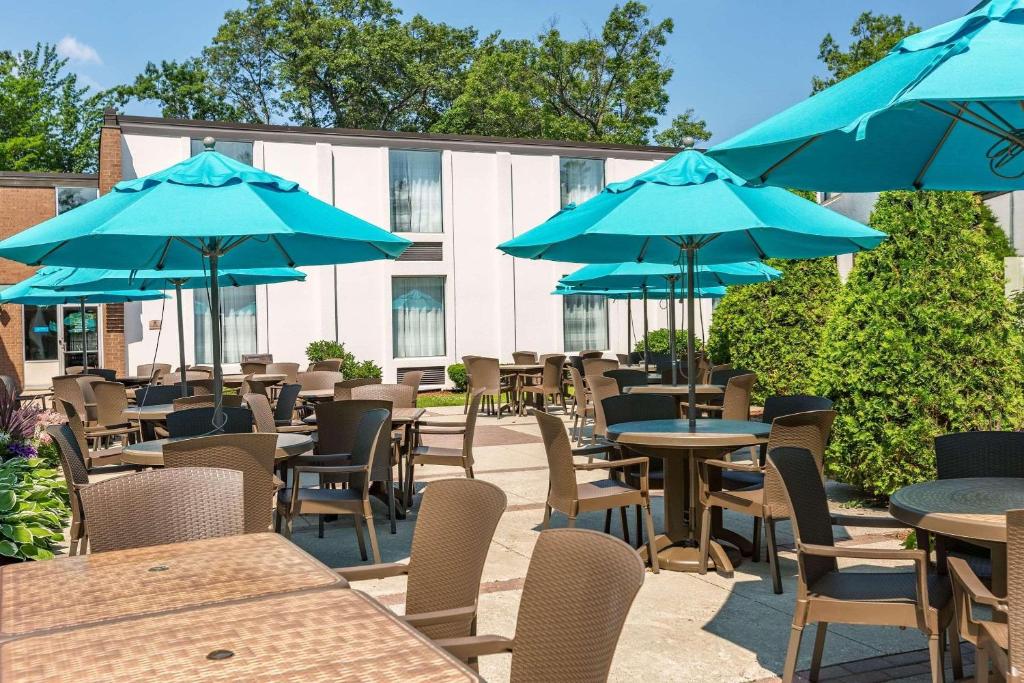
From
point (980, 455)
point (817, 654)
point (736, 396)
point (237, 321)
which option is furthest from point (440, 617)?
point (237, 321)

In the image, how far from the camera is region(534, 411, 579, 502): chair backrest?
5875 mm

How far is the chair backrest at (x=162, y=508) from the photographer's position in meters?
3.34

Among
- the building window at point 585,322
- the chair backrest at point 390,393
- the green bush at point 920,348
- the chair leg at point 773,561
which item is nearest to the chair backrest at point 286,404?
the chair backrest at point 390,393

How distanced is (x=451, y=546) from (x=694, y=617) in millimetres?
2344

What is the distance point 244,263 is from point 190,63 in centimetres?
3872

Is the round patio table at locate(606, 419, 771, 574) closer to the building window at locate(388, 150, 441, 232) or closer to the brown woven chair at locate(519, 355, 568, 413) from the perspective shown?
the brown woven chair at locate(519, 355, 568, 413)

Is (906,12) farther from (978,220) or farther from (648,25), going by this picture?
(978,220)

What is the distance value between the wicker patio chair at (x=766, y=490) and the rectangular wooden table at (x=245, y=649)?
361 cm

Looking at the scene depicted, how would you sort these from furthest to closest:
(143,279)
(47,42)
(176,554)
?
(47,42) → (143,279) → (176,554)

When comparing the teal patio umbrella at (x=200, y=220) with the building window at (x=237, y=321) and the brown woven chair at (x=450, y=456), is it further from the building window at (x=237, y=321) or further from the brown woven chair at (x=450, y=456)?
the building window at (x=237, y=321)

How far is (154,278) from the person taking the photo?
412 inches

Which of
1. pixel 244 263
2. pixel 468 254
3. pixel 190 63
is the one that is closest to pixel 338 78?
pixel 190 63

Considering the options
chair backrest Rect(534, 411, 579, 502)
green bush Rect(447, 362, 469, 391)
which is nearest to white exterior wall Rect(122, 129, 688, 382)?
green bush Rect(447, 362, 469, 391)

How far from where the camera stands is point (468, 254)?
74.5 ft
